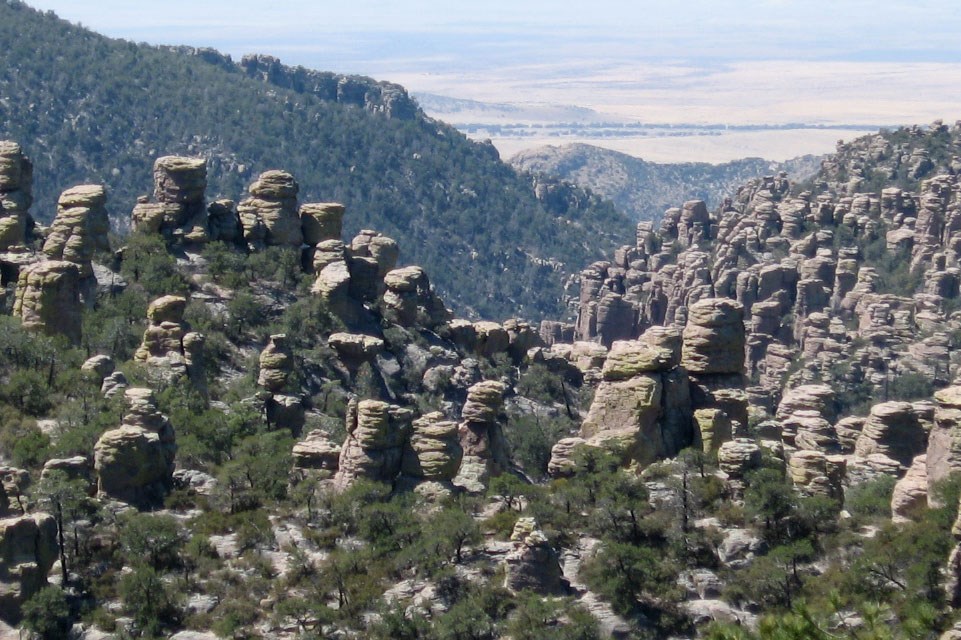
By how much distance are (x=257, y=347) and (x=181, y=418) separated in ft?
38.1

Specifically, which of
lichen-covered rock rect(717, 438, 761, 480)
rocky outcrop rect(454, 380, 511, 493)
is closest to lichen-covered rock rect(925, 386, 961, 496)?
lichen-covered rock rect(717, 438, 761, 480)

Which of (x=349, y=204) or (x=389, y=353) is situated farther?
(x=349, y=204)

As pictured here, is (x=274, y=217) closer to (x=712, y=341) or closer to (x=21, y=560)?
(x=712, y=341)

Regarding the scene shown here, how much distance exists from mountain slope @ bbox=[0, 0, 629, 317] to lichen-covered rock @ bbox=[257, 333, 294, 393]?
214 ft

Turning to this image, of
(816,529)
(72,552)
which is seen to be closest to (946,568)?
(816,529)

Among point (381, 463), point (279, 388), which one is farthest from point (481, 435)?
point (279, 388)

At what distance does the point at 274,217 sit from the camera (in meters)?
65.9

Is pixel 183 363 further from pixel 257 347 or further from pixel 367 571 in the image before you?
pixel 367 571

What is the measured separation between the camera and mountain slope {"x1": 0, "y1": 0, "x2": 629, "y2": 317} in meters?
133

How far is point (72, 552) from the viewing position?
40031 millimetres

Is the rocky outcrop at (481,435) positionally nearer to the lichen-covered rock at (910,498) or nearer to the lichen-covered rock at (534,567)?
the lichen-covered rock at (534,567)

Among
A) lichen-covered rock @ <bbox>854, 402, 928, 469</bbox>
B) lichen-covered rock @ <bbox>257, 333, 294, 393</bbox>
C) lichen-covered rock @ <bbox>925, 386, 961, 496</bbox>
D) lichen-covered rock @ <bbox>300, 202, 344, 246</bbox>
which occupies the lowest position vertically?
lichen-covered rock @ <bbox>854, 402, 928, 469</bbox>

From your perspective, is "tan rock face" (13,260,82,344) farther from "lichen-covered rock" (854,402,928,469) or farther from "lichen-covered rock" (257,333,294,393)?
"lichen-covered rock" (854,402,928,469)

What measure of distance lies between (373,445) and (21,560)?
11.3 meters
